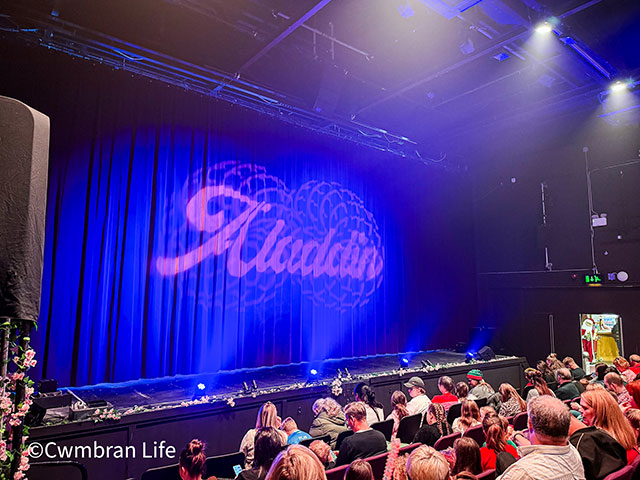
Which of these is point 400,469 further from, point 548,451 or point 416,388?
point 416,388

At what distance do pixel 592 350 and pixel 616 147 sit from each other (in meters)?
4.33

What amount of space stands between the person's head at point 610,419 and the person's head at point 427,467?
2.04 metres

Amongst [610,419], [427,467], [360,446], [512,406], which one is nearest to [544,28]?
[512,406]

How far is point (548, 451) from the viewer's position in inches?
102

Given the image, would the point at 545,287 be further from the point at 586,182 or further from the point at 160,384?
the point at 160,384

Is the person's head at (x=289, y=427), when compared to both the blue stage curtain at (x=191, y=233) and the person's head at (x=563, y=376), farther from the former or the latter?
the person's head at (x=563, y=376)

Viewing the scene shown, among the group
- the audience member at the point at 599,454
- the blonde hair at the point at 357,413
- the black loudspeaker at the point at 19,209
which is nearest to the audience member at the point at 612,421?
the audience member at the point at 599,454

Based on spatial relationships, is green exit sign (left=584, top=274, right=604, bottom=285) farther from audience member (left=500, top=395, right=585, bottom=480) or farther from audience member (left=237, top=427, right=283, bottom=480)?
audience member (left=237, top=427, right=283, bottom=480)

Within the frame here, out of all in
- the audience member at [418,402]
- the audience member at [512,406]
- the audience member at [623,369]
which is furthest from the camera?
the audience member at [623,369]

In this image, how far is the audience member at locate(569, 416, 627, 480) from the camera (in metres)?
3.15

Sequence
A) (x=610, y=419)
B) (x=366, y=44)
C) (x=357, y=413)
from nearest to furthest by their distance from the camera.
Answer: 1. (x=610, y=419)
2. (x=357, y=413)
3. (x=366, y=44)

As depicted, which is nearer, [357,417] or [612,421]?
[612,421]

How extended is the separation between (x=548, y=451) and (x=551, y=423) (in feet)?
0.50

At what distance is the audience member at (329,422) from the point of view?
15.1 feet
